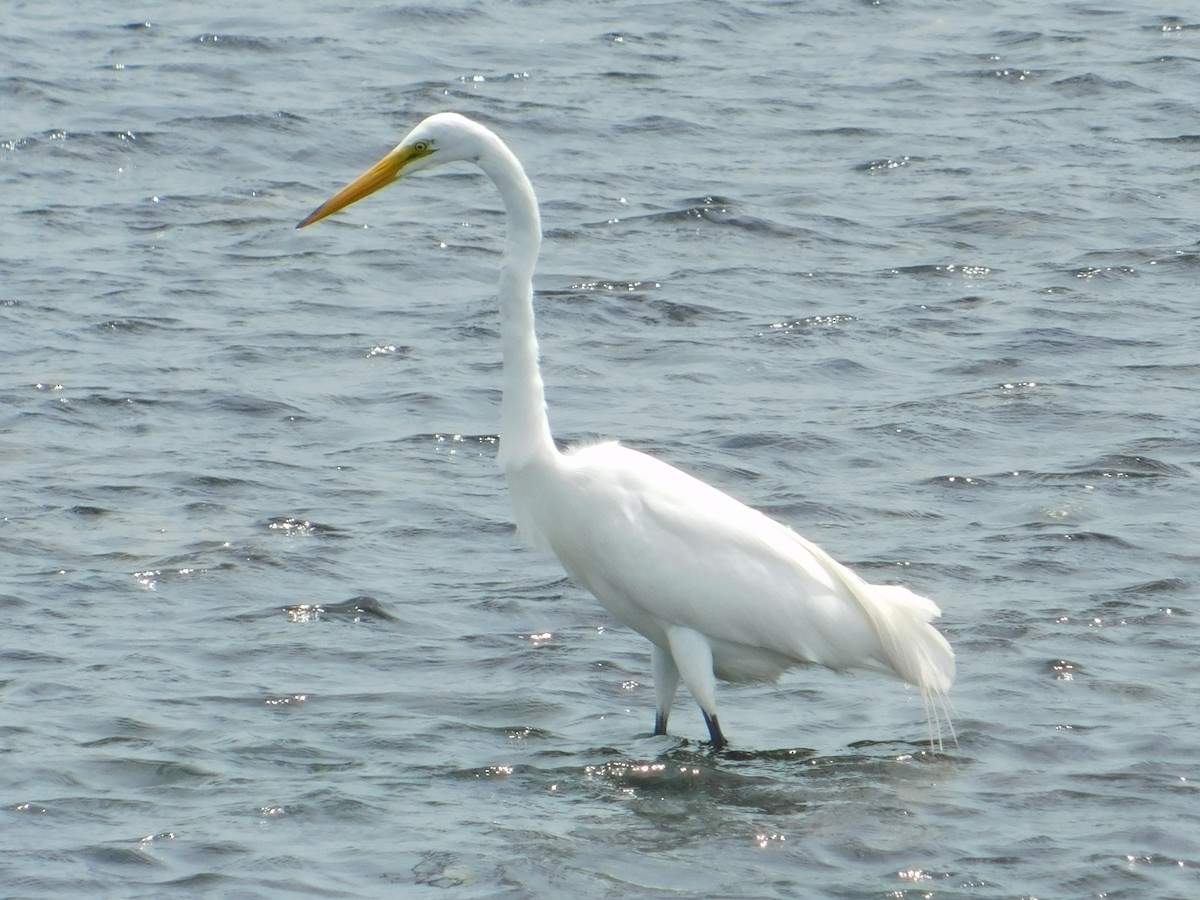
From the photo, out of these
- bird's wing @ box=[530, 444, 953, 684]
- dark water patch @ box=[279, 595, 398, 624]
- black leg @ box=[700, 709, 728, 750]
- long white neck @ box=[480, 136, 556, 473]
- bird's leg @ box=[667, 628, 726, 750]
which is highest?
long white neck @ box=[480, 136, 556, 473]

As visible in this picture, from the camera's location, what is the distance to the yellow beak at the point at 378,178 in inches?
285

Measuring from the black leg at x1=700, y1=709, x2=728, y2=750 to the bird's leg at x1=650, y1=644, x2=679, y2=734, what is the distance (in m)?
0.17

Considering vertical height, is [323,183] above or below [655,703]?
above

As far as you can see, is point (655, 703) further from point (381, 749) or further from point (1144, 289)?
point (1144, 289)

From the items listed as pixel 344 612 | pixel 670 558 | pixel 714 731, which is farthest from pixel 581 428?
pixel 714 731

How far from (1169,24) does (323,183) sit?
28.2ft

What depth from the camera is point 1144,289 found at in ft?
41.8

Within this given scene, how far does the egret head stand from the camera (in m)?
7.09

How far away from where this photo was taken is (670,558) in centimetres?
727

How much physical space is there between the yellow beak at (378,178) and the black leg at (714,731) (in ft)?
7.09

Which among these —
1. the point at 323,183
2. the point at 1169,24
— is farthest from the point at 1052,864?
the point at 1169,24

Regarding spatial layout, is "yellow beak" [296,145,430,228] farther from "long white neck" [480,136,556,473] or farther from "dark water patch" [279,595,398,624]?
"dark water patch" [279,595,398,624]

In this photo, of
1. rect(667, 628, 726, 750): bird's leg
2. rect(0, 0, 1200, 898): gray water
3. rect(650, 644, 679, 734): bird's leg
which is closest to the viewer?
rect(0, 0, 1200, 898): gray water

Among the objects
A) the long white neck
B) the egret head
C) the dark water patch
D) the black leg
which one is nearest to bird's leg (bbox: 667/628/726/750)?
the black leg
